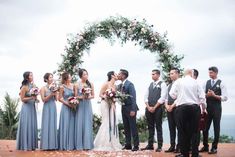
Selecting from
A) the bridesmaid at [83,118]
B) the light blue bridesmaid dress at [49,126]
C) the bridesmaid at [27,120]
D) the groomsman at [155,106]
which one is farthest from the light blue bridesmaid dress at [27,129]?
the groomsman at [155,106]

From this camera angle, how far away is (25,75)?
1197cm

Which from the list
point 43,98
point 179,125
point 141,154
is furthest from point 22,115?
point 179,125

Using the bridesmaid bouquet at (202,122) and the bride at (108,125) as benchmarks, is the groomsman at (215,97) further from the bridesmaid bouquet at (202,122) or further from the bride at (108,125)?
the bride at (108,125)

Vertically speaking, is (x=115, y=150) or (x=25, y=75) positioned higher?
(x=25, y=75)

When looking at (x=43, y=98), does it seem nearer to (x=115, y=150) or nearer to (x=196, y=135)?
(x=115, y=150)

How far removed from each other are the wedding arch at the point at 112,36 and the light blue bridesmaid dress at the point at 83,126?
5.93 feet

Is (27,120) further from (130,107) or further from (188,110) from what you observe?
(188,110)

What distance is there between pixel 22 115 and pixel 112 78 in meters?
2.41

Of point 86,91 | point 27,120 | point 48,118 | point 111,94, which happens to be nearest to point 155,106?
point 111,94

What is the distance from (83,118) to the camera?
39.8ft

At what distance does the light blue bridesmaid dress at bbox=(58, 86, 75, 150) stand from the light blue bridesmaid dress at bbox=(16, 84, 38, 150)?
0.66 m

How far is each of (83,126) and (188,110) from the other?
376 cm

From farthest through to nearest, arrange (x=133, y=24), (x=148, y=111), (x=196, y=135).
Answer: (x=133, y=24) < (x=148, y=111) < (x=196, y=135)

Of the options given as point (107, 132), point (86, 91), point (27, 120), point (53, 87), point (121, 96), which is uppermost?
point (53, 87)
